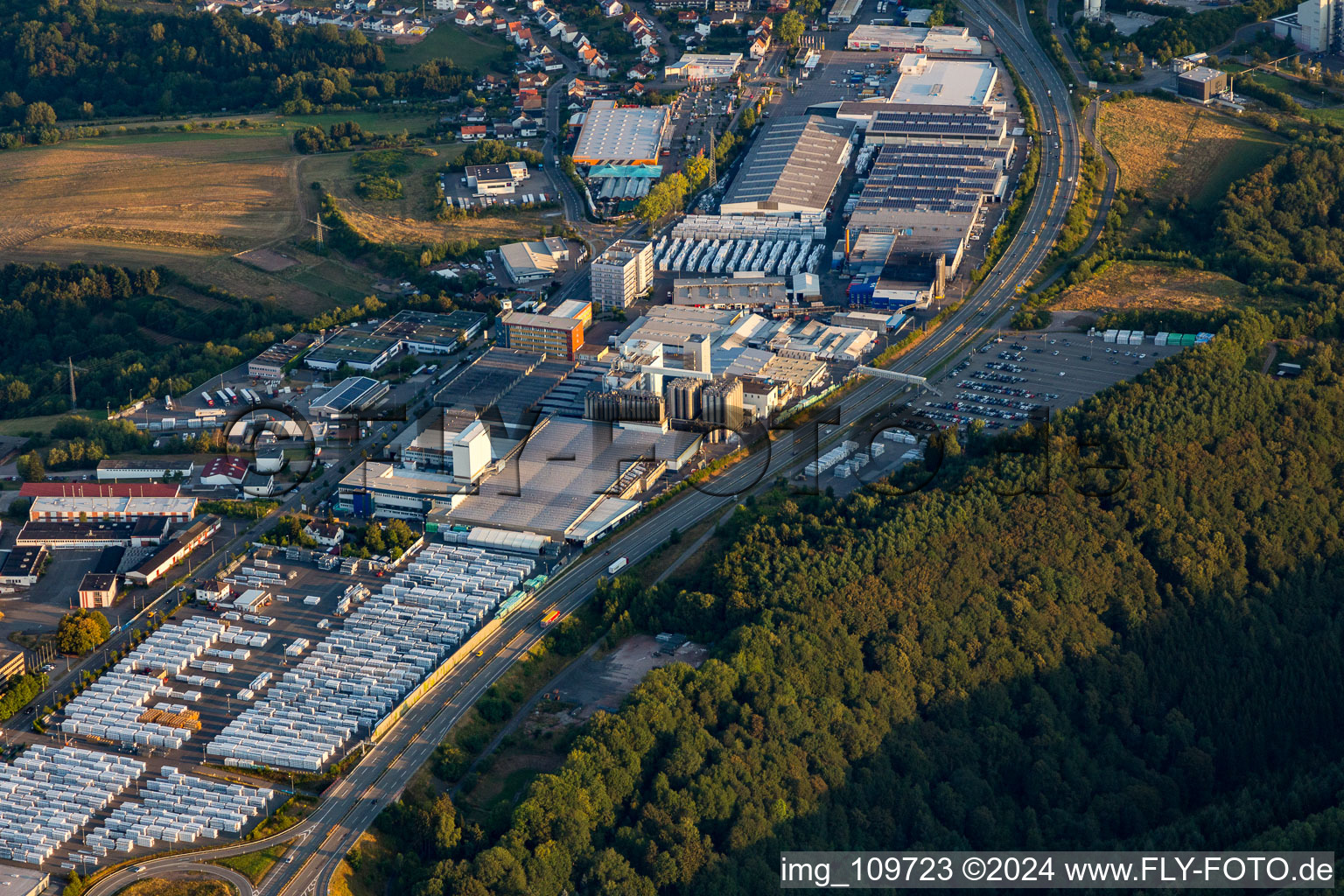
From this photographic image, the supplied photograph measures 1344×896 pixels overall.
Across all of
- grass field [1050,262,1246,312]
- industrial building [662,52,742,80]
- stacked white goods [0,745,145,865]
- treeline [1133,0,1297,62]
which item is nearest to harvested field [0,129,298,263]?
industrial building [662,52,742,80]

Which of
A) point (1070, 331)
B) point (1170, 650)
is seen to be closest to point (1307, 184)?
point (1070, 331)

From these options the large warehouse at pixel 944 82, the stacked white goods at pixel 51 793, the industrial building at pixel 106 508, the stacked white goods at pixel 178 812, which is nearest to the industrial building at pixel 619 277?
the large warehouse at pixel 944 82

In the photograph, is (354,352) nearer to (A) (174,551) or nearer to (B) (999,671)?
(A) (174,551)

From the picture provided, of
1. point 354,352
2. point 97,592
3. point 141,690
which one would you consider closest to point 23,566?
point 97,592

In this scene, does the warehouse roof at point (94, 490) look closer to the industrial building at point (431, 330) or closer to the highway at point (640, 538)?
the industrial building at point (431, 330)

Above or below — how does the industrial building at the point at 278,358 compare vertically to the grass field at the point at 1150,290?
below

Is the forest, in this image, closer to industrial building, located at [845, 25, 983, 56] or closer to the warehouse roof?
the warehouse roof
